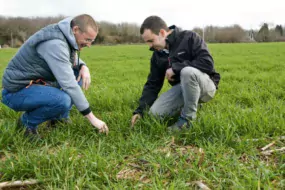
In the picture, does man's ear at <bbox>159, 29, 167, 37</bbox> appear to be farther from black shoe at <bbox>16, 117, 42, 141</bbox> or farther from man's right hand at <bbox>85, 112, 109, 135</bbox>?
black shoe at <bbox>16, 117, 42, 141</bbox>

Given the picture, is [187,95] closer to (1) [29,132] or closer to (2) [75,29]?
(2) [75,29]

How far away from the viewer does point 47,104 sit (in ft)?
9.67

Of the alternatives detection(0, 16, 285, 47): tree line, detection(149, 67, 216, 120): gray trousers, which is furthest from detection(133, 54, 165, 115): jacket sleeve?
detection(0, 16, 285, 47): tree line

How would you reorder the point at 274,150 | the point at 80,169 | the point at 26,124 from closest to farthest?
1. the point at 80,169
2. the point at 274,150
3. the point at 26,124

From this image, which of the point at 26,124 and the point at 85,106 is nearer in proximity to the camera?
the point at 85,106

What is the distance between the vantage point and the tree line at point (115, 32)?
277 ft

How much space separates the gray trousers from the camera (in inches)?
122

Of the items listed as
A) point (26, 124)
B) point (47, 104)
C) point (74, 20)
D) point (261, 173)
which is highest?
point (74, 20)

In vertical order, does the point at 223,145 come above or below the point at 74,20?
below

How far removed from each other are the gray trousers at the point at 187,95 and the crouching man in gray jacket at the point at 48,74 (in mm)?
885

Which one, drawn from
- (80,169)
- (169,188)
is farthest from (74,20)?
(169,188)

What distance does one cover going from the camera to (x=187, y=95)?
3123 mm

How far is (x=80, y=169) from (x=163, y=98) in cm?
164

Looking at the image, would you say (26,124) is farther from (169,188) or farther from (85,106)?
(169,188)
